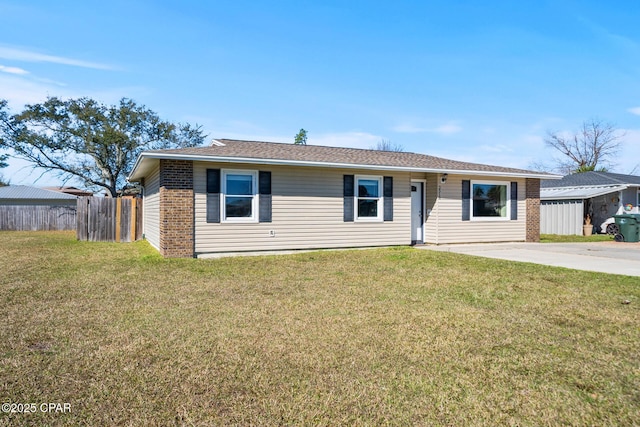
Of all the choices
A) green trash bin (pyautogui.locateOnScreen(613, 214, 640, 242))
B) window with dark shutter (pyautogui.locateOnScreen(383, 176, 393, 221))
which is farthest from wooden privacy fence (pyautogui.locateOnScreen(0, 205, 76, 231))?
green trash bin (pyautogui.locateOnScreen(613, 214, 640, 242))

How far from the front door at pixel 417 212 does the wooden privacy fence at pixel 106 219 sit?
430 inches

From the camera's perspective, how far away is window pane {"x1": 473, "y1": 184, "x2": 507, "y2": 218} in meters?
13.8

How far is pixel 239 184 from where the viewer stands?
10.7 metres

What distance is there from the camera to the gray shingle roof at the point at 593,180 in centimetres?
2117

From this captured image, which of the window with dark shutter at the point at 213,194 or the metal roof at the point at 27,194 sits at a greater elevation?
the metal roof at the point at 27,194

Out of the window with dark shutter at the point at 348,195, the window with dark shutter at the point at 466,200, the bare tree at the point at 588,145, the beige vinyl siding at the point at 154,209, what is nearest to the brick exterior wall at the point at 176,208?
the beige vinyl siding at the point at 154,209

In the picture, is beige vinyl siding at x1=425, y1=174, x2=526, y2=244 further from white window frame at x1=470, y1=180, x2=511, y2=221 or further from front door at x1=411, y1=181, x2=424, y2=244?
A: front door at x1=411, y1=181, x2=424, y2=244

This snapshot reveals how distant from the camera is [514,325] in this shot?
4.66 meters

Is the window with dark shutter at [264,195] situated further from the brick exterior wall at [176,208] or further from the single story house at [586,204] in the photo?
the single story house at [586,204]

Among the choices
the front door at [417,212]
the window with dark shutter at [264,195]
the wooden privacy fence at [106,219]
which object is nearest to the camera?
the window with dark shutter at [264,195]

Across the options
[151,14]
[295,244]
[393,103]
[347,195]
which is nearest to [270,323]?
[295,244]

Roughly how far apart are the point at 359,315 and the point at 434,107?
16.6m

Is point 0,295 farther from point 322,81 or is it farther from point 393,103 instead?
point 393,103

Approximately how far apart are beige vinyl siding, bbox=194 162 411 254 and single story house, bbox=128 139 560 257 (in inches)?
1.1
